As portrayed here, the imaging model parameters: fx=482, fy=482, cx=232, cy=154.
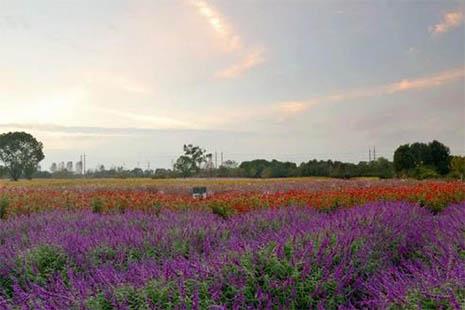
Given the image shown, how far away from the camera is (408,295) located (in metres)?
2.50

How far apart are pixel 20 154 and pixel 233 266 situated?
6334 centimetres

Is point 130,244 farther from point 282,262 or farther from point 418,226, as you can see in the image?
point 418,226

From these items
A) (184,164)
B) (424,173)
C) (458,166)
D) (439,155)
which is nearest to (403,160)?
(439,155)

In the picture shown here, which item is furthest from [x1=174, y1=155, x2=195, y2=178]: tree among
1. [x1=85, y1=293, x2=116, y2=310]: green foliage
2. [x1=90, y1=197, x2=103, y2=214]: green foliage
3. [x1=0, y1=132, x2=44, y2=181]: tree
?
[x1=85, y1=293, x2=116, y2=310]: green foliage

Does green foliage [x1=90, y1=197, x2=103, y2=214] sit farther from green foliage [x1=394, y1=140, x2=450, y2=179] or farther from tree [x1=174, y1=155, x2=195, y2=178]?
tree [x1=174, y1=155, x2=195, y2=178]

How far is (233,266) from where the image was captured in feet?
10.3

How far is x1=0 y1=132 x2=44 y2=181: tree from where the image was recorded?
59688mm

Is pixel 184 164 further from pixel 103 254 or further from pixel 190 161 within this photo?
pixel 103 254

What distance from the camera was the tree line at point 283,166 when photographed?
42000 mm

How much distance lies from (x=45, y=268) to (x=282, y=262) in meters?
2.06

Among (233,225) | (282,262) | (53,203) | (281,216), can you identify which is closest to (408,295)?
(282,262)

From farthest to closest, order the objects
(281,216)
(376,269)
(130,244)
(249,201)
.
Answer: (249,201) < (281,216) < (130,244) < (376,269)

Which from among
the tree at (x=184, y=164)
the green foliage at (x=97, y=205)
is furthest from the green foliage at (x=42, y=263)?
the tree at (x=184, y=164)

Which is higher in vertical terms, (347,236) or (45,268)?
(347,236)
